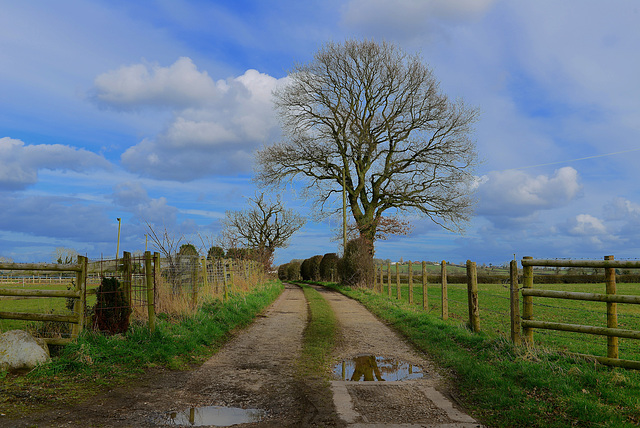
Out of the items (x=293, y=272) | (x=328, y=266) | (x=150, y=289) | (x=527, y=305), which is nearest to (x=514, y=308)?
(x=527, y=305)

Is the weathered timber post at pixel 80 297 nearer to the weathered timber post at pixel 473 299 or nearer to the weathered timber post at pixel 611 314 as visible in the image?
the weathered timber post at pixel 473 299

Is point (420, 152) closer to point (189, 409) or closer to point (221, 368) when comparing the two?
point (221, 368)

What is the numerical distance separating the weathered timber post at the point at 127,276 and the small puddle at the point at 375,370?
177 inches

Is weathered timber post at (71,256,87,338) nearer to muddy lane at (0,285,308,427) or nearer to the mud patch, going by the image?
muddy lane at (0,285,308,427)

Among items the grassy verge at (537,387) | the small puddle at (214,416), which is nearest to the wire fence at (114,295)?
the small puddle at (214,416)

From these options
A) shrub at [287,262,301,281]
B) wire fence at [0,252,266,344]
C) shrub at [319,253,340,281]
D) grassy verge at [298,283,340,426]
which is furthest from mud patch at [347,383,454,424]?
shrub at [287,262,301,281]

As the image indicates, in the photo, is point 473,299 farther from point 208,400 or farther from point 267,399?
point 208,400

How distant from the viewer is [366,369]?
7.78 metres

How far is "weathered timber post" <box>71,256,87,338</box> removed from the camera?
8.31m

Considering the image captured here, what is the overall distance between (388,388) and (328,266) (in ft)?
106

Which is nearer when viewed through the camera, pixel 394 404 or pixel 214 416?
pixel 214 416

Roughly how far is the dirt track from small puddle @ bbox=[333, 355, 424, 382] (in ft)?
0.85

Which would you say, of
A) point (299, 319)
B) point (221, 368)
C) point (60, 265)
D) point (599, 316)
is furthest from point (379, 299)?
point (60, 265)

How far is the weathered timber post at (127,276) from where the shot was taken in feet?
30.3
